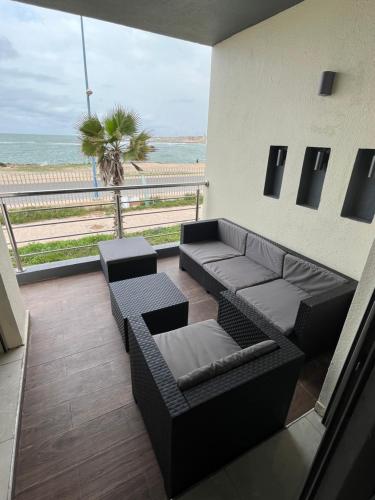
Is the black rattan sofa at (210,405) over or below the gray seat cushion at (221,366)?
below

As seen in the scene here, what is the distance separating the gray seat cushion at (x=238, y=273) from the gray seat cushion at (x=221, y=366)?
1084mm

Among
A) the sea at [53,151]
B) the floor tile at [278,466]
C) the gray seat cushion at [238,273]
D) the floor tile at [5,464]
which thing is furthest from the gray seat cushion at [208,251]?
the sea at [53,151]

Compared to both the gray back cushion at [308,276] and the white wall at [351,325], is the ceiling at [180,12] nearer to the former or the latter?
the gray back cushion at [308,276]

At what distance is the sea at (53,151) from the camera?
21516 millimetres

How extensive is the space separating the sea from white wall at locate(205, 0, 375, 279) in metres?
18.4

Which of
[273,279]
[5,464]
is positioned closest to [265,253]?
[273,279]

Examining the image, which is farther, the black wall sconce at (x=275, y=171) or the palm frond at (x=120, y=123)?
the palm frond at (x=120, y=123)

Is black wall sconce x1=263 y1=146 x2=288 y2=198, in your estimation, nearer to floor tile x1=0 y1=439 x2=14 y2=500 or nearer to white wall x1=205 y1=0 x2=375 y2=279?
white wall x1=205 y1=0 x2=375 y2=279

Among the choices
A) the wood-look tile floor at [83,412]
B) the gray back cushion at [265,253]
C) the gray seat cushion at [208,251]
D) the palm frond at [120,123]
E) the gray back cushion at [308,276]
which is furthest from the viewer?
the palm frond at [120,123]

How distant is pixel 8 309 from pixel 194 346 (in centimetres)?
146

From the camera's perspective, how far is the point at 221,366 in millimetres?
1114

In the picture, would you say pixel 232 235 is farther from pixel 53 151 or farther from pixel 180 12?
pixel 53 151

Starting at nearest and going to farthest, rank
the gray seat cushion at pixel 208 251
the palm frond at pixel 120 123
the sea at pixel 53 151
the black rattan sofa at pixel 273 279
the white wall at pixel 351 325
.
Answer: the white wall at pixel 351 325 < the black rattan sofa at pixel 273 279 < the gray seat cushion at pixel 208 251 < the palm frond at pixel 120 123 < the sea at pixel 53 151

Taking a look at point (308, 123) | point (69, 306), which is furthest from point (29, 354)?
point (308, 123)
